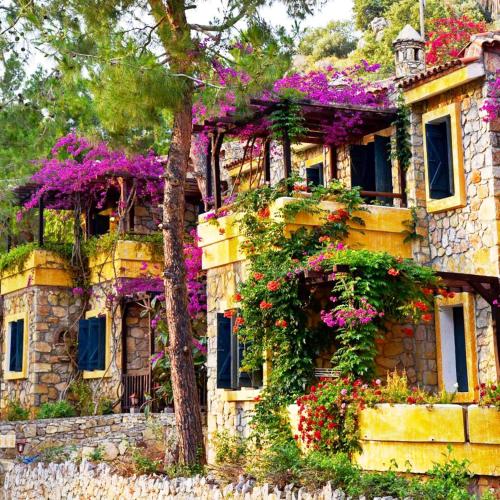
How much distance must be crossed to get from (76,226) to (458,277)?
1160 centimetres

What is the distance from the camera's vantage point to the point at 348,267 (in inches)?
580

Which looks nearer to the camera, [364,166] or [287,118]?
[287,118]

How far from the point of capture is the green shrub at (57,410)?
872 inches

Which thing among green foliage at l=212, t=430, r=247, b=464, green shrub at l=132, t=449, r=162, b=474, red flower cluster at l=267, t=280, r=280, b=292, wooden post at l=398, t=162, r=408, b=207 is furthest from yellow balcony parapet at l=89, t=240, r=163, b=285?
green shrub at l=132, t=449, r=162, b=474

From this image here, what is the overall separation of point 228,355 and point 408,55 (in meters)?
6.63

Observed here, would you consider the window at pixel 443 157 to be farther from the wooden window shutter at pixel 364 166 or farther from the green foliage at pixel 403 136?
the wooden window shutter at pixel 364 166

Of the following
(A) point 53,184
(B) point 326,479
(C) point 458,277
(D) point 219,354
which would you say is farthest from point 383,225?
(A) point 53,184

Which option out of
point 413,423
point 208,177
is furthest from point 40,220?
point 413,423

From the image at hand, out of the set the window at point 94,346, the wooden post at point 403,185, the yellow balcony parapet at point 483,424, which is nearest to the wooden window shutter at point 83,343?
the window at point 94,346

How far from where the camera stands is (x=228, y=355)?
17.2 m

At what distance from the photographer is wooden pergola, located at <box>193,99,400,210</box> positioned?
55.5 ft

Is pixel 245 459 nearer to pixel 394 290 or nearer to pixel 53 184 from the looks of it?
pixel 394 290

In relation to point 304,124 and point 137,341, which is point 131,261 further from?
point 304,124

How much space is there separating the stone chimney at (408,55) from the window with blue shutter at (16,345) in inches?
463
